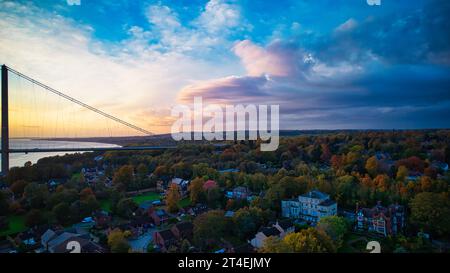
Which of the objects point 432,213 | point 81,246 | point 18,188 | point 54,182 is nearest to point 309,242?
point 432,213

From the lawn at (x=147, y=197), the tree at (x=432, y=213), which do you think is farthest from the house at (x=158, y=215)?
the tree at (x=432, y=213)

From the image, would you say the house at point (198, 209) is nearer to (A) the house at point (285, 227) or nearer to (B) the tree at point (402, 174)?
(A) the house at point (285, 227)

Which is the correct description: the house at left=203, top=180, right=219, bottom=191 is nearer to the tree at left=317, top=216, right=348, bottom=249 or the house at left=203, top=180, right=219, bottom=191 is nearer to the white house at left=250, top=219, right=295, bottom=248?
the white house at left=250, top=219, right=295, bottom=248

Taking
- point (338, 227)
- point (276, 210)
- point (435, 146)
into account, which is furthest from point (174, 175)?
point (435, 146)

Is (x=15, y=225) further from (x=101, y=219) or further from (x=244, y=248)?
(x=244, y=248)

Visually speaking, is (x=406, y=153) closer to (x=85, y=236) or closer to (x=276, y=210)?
(x=276, y=210)
